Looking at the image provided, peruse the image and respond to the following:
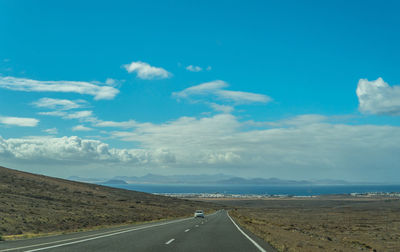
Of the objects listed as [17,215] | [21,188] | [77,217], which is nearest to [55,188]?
[21,188]

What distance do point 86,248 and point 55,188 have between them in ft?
224

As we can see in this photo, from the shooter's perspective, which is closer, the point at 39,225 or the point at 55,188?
the point at 39,225

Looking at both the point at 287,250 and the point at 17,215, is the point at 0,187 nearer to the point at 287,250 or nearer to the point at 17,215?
the point at 17,215

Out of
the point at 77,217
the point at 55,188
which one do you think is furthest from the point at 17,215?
the point at 55,188

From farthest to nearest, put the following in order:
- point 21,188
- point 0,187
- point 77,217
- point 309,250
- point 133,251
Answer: point 21,188
point 0,187
point 77,217
point 309,250
point 133,251

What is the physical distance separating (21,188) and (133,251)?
58915 mm

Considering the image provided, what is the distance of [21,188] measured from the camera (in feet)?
207

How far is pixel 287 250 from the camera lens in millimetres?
13633

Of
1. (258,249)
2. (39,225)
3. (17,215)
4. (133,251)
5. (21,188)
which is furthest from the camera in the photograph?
(21,188)

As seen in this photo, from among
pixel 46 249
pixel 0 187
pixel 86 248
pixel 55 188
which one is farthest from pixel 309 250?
pixel 55 188

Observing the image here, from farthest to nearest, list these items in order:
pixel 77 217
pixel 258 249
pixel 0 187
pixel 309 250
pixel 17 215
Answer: pixel 0 187 → pixel 77 217 → pixel 17 215 → pixel 309 250 → pixel 258 249

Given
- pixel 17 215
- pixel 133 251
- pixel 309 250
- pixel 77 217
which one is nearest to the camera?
pixel 133 251

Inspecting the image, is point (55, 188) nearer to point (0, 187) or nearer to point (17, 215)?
point (0, 187)

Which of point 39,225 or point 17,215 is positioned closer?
point 39,225
